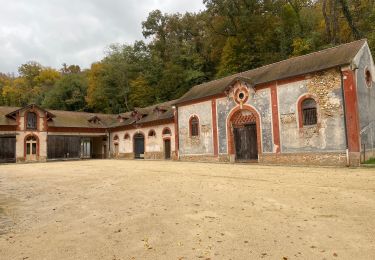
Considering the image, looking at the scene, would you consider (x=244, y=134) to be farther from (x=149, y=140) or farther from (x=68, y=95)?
(x=68, y=95)

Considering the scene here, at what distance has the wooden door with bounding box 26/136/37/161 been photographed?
32.2 m

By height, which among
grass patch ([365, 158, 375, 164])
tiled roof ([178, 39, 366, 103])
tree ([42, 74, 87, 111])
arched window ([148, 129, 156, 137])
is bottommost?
grass patch ([365, 158, 375, 164])

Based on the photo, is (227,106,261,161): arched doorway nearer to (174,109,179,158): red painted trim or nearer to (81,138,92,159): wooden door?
(174,109,179,158): red painted trim

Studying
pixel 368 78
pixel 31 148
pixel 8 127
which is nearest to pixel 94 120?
pixel 31 148

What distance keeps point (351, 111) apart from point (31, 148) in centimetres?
3142

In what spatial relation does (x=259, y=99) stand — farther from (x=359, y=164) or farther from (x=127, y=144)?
(x=127, y=144)

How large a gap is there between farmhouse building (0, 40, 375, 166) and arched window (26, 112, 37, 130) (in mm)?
101

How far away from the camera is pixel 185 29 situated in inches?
1905

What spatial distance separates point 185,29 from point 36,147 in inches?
1170

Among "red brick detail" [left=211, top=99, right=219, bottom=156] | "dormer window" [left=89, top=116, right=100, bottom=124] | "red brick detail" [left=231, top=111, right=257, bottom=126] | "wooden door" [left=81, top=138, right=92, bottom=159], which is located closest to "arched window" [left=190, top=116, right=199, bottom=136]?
"red brick detail" [left=211, top=99, right=219, bottom=156]

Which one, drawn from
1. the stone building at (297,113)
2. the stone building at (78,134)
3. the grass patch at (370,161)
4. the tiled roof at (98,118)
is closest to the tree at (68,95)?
the tiled roof at (98,118)

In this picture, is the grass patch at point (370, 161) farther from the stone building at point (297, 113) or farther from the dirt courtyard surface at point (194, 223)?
the dirt courtyard surface at point (194, 223)

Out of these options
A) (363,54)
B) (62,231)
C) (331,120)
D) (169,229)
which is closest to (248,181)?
(169,229)

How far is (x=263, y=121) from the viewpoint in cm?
2020
